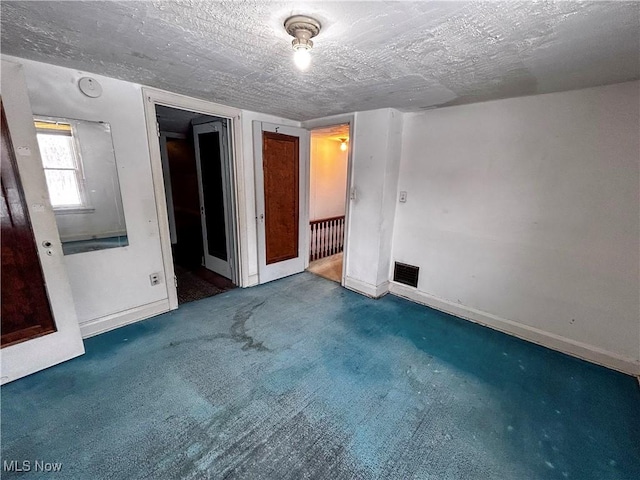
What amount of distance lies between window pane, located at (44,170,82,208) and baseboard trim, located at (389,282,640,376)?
138 inches

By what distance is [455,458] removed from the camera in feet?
4.69

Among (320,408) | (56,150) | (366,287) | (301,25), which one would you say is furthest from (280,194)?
(320,408)

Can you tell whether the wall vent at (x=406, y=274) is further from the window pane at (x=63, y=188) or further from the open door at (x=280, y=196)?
the window pane at (x=63, y=188)

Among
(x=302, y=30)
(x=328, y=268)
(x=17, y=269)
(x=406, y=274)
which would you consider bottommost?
(x=328, y=268)

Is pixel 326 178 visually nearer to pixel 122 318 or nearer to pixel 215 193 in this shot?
pixel 215 193

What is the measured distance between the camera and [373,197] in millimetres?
3184

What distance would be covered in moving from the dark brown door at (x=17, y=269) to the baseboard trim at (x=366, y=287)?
295 cm

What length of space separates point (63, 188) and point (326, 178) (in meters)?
3.99

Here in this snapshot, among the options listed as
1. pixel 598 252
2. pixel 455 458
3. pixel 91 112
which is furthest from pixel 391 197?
pixel 91 112

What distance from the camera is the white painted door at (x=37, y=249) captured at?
1.71 meters

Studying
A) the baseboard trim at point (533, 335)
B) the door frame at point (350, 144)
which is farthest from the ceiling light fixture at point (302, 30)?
the baseboard trim at point (533, 335)

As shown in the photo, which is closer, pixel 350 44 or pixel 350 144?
pixel 350 44

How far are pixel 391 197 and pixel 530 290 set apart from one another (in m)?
1.68

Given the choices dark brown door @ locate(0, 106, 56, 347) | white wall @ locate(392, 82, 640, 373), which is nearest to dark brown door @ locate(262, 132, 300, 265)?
white wall @ locate(392, 82, 640, 373)
